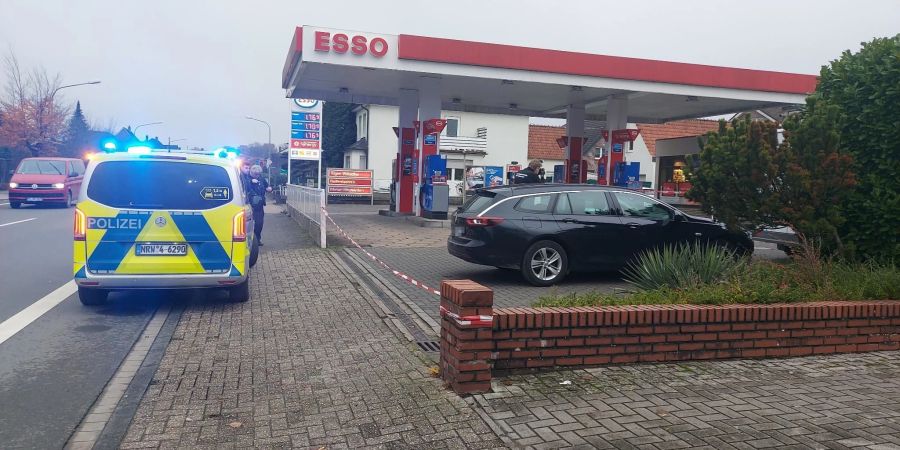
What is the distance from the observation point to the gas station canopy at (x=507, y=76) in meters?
17.2

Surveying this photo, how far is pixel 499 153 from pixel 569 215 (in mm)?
38594

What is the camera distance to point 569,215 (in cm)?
972

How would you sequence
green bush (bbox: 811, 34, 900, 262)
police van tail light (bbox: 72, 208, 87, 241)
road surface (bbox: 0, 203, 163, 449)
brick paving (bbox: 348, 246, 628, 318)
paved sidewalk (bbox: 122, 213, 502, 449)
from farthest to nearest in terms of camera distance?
brick paving (bbox: 348, 246, 628, 318), police van tail light (bbox: 72, 208, 87, 241), green bush (bbox: 811, 34, 900, 262), road surface (bbox: 0, 203, 163, 449), paved sidewalk (bbox: 122, 213, 502, 449)

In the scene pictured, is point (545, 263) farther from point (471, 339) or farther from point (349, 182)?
point (349, 182)

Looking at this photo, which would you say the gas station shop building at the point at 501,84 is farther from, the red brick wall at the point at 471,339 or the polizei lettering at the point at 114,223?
the red brick wall at the point at 471,339

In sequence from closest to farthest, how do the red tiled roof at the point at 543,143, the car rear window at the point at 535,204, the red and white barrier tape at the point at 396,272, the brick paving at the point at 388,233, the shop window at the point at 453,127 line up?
the red and white barrier tape at the point at 396,272 < the car rear window at the point at 535,204 < the brick paving at the point at 388,233 < the shop window at the point at 453,127 < the red tiled roof at the point at 543,143

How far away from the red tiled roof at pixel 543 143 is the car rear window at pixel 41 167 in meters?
32.1

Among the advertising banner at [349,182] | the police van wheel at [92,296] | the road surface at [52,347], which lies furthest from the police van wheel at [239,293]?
the advertising banner at [349,182]

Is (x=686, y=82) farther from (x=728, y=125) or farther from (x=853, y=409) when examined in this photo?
(x=853, y=409)

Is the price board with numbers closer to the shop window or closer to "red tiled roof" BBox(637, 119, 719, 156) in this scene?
the shop window

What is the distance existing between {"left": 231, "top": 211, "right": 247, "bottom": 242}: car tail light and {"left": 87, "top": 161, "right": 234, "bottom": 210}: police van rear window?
0.23m

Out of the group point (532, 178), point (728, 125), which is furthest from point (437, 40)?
point (728, 125)

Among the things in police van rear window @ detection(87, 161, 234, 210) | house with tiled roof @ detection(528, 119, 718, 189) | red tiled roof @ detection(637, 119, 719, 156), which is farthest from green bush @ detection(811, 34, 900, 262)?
red tiled roof @ detection(637, 119, 719, 156)

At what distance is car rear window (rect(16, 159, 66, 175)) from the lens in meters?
26.2
